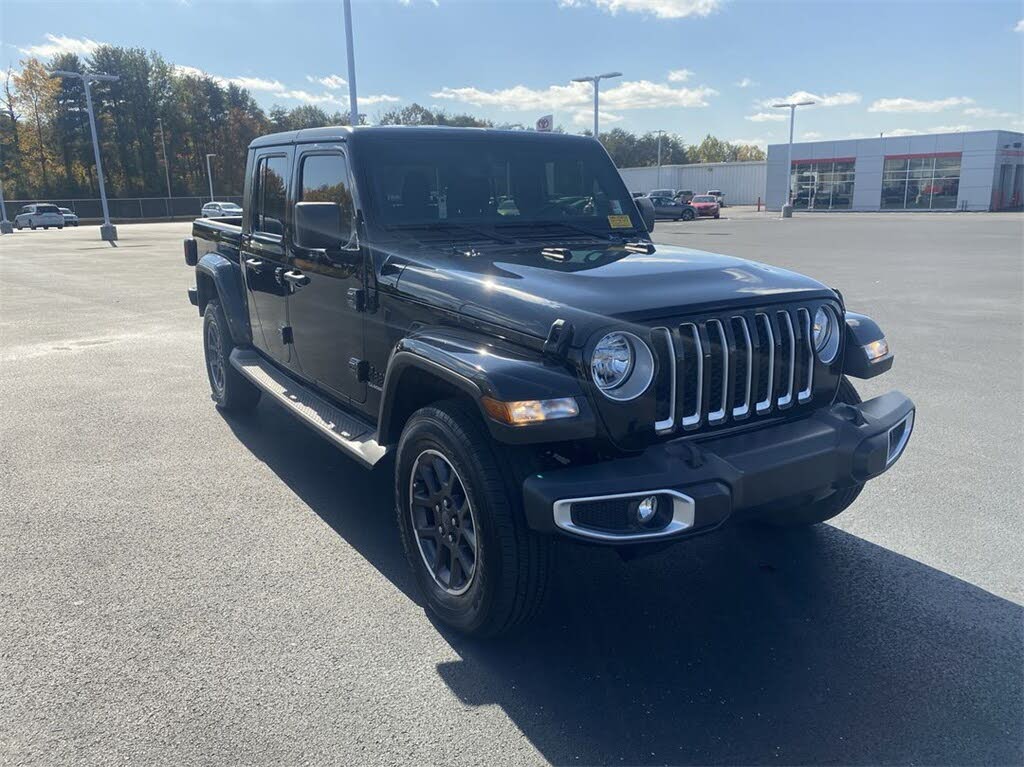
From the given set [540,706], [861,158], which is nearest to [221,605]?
[540,706]

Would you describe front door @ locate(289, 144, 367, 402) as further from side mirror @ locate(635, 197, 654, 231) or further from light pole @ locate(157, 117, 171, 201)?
light pole @ locate(157, 117, 171, 201)

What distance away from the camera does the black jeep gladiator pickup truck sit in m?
2.78

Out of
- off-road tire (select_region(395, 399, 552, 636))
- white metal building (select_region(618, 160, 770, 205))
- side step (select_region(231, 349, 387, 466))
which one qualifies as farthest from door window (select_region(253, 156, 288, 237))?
white metal building (select_region(618, 160, 770, 205))

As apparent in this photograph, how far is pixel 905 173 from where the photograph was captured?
54.0 m

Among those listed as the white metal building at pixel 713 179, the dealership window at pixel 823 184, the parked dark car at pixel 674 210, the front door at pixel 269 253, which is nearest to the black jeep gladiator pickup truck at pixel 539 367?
the front door at pixel 269 253

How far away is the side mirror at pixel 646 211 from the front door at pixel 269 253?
216cm

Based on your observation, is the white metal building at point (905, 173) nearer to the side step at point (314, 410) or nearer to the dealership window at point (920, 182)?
the dealership window at point (920, 182)

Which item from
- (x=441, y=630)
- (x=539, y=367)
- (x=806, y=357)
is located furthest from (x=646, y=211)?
(x=441, y=630)

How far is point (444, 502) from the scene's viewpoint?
326 centimetres

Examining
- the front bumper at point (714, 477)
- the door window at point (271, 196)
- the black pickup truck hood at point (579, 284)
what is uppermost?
the door window at point (271, 196)

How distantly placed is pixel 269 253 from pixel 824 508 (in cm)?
365

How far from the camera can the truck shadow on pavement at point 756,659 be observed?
8.61ft

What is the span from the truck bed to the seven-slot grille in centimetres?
397

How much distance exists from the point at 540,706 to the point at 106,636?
5.96 ft
